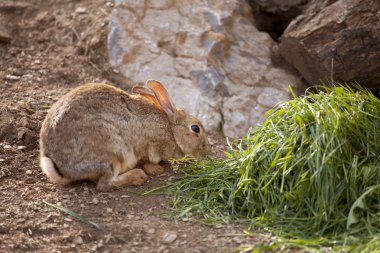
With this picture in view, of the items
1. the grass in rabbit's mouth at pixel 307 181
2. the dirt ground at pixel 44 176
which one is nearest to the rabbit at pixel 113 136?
the dirt ground at pixel 44 176

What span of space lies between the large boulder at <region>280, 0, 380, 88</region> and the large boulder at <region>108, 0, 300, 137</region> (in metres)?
0.68

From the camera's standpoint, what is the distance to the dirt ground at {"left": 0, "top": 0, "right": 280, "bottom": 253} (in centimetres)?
511

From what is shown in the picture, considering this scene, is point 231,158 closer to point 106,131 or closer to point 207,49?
point 106,131

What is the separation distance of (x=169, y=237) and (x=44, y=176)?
5.58ft

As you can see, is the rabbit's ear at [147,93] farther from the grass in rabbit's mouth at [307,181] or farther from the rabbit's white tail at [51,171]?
the rabbit's white tail at [51,171]

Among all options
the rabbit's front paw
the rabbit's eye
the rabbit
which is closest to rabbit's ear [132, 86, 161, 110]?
the rabbit

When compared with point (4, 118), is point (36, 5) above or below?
above

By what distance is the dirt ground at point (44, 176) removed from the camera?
5109 mm

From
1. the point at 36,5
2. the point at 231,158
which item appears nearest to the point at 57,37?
the point at 36,5

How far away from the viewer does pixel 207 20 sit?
8602mm

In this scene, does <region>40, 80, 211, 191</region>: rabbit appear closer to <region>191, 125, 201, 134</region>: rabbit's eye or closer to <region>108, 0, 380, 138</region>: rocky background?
<region>191, 125, 201, 134</region>: rabbit's eye

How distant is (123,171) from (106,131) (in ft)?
1.44

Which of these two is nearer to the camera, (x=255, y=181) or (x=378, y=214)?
(x=378, y=214)

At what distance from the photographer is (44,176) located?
629 centimetres
